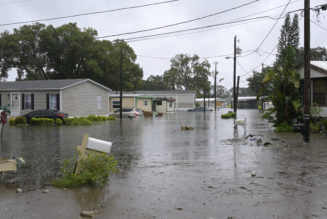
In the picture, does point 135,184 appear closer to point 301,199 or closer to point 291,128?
point 301,199

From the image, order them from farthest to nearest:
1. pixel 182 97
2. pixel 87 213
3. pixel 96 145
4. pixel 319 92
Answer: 1. pixel 182 97
2. pixel 319 92
3. pixel 96 145
4. pixel 87 213

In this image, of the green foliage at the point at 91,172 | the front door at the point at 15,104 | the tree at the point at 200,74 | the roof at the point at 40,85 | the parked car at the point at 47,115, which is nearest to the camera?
the green foliage at the point at 91,172

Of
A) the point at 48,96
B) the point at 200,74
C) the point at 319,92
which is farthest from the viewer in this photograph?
the point at 200,74

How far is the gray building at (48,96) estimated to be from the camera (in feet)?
102

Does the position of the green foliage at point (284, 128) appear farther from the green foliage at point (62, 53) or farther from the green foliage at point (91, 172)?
the green foliage at point (62, 53)

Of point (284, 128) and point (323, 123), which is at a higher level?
point (323, 123)

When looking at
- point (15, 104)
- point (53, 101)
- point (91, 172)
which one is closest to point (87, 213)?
point (91, 172)

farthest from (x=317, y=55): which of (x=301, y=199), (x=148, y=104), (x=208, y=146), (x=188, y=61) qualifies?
(x=301, y=199)

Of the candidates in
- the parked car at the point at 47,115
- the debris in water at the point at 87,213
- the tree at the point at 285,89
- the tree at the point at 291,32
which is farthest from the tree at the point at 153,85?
the debris in water at the point at 87,213

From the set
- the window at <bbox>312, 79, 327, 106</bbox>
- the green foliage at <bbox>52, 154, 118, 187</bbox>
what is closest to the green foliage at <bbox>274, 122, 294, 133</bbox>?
the window at <bbox>312, 79, 327, 106</bbox>

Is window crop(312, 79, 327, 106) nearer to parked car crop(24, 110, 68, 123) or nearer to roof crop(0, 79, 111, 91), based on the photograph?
parked car crop(24, 110, 68, 123)

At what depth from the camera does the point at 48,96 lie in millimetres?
31094

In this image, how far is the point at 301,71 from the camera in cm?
2039

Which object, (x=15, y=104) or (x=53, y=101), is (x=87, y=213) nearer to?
(x=53, y=101)
